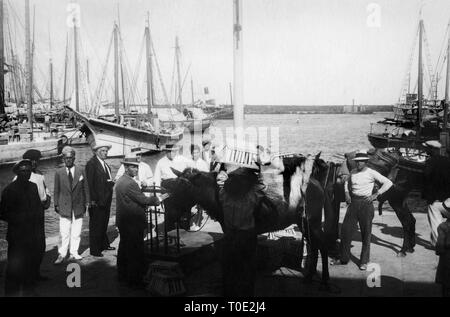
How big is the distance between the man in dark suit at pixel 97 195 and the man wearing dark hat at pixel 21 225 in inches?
53.7

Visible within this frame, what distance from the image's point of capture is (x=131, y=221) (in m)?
5.45

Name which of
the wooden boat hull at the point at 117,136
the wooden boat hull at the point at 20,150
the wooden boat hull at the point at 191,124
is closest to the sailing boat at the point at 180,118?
the wooden boat hull at the point at 191,124

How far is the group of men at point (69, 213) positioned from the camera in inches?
201

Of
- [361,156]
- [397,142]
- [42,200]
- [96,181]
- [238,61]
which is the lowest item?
[397,142]

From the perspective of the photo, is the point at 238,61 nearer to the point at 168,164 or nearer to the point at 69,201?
the point at 168,164

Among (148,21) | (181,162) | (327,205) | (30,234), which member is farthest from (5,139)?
(327,205)

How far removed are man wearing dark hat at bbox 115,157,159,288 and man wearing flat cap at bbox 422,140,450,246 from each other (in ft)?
Result: 12.1

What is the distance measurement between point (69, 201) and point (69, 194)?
0.11 m

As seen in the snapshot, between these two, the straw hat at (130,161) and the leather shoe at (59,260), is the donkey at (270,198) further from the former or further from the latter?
the leather shoe at (59,260)

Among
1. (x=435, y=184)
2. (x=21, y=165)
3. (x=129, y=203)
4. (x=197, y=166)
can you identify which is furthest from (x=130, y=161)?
(x=435, y=184)

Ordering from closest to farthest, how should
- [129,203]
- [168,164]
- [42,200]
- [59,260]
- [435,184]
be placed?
[129,203], [435,184], [42,200], [59,260], [168,164]

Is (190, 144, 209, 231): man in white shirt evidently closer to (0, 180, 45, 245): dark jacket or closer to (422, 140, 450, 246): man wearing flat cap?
(0, 180, 45, 245): dark jacket

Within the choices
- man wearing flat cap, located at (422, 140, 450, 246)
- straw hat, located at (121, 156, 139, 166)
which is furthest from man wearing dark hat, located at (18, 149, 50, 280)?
man wearing flat cap, located at (422, 140, 450, 246)

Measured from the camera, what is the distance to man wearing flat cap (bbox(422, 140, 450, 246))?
512 cm
